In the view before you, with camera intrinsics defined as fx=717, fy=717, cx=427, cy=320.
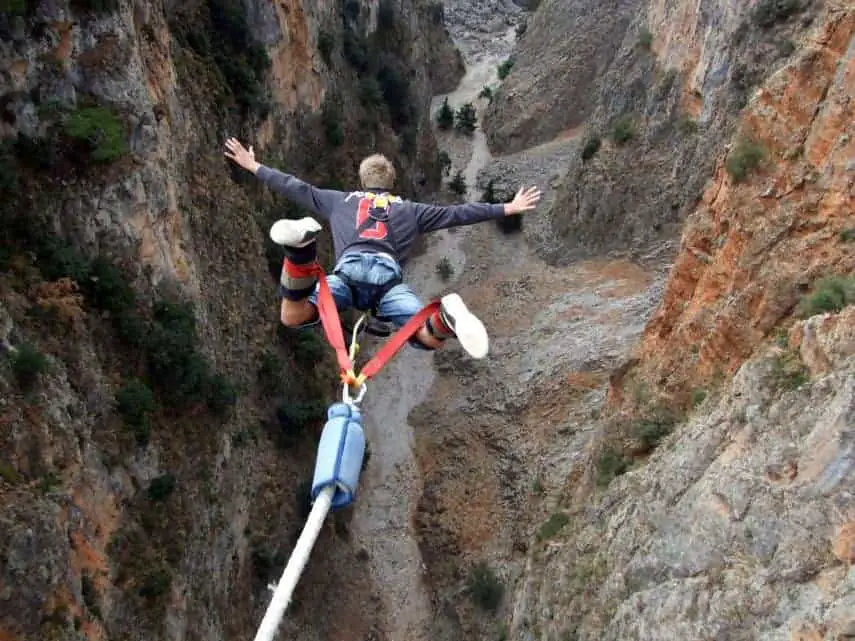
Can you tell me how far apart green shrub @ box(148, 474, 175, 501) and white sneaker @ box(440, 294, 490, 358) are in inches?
417

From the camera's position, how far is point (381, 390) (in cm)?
2647

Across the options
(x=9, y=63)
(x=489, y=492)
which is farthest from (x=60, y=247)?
(x=489, y=492)

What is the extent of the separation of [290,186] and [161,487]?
29.6 ft

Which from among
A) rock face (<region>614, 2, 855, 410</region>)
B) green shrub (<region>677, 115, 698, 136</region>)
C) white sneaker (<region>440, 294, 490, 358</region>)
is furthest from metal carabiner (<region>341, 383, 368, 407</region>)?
green shrub (<region>677, 115, 698, 136</region>)

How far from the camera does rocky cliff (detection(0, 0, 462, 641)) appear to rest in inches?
482

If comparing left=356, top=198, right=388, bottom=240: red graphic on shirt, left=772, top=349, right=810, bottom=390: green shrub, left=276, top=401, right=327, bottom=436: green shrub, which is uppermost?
left=356, top=198, right=388, bottom=240: red graphic on shirt

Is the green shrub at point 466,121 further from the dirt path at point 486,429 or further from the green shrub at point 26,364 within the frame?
the green shrub at point 26,364

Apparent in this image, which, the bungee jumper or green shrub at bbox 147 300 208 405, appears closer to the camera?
the bungee jumper

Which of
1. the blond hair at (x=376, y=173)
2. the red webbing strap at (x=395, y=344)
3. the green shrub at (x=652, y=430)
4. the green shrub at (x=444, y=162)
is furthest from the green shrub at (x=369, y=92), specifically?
the red webbing strap at (x=395, y=344)

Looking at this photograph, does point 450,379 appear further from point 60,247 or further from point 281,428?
point 60,247

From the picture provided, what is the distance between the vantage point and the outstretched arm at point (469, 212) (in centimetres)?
833

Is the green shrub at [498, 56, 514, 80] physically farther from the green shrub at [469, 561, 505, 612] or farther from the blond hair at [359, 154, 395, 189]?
the blond hair at [359, 154, 395, 189]

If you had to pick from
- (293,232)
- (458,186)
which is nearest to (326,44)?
(458,186)

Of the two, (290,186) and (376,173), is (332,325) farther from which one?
(376,173)
